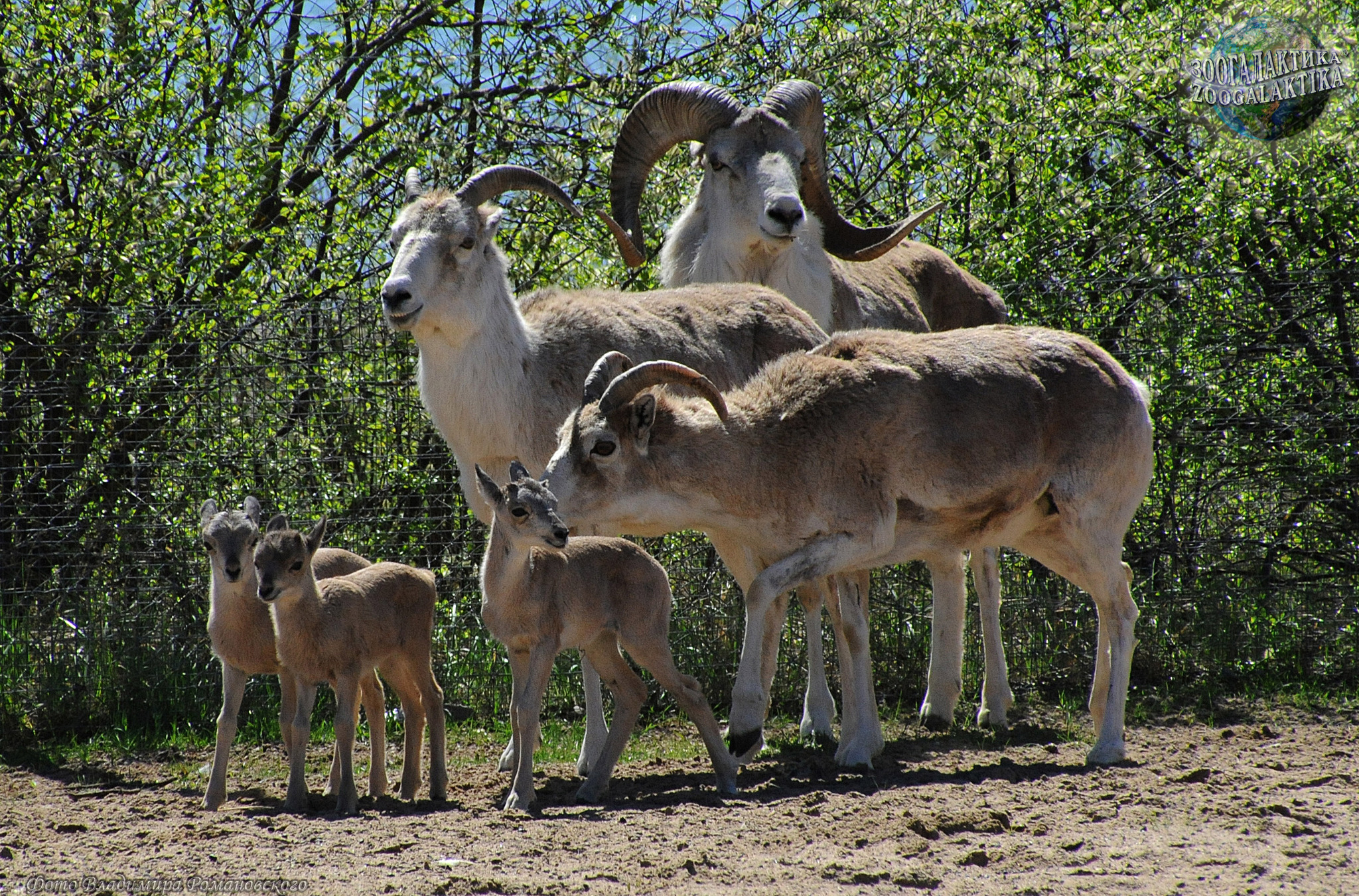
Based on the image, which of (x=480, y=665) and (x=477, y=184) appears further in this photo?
(x=480, y=665)

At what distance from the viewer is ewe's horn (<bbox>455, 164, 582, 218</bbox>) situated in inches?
308

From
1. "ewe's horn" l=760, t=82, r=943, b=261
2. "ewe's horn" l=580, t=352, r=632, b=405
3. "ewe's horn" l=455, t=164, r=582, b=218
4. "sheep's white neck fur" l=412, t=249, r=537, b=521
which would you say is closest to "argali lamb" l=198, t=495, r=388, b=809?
"sheep's white neck fur" l=412, t=249, r=537, b=521

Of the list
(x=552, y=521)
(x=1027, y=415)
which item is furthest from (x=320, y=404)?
(x=1027, y=415)

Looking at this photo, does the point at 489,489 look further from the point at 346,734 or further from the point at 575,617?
the point at 346,734

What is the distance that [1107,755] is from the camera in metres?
6.71

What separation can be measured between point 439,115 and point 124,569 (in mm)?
5631

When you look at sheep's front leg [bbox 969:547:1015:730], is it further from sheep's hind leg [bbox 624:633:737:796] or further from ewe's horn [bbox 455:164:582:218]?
ewe's horn [bbox 455:164:582:218]

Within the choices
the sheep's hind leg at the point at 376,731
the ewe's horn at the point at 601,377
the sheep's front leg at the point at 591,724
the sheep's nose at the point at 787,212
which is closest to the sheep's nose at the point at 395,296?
the ewe's horn at the point at 601,377

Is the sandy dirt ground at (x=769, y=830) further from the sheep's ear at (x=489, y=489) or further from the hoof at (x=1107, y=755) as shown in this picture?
the sheep's ear at (x=489, y=489)

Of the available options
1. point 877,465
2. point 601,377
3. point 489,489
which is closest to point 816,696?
point 877,465

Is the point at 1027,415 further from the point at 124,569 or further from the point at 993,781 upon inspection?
the point at 124,569

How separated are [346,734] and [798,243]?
5145 mm

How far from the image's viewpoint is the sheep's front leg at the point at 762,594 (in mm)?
6383

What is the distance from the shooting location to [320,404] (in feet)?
Result: 30.3
